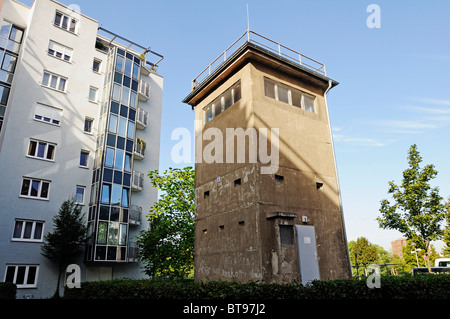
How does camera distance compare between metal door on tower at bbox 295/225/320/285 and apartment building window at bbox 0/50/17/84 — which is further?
apartment building window at bbox 0/50/17/84

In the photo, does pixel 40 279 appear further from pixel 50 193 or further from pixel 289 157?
pixel 289 157

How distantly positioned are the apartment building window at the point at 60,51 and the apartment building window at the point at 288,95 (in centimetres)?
2163

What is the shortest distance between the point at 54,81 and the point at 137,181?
37.5 feet

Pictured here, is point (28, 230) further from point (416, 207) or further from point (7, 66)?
point (416, 207)

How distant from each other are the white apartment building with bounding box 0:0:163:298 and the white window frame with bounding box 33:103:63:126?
75mm

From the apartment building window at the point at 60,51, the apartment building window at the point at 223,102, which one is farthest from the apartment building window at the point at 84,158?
→ the apartment building window at the point at 223,102

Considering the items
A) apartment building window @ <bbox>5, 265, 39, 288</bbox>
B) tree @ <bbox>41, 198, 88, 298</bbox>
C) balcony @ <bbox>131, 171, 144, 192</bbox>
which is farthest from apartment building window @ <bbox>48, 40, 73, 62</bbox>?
apartment building window @ <bbox>5, 265, 39, 288</bbox>

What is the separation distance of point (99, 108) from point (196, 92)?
1469 cm

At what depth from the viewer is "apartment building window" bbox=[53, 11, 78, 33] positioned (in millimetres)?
28219

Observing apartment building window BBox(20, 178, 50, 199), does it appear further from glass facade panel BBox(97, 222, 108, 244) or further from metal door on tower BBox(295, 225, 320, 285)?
metal door on tower BBox(295, 225, 320, 285)

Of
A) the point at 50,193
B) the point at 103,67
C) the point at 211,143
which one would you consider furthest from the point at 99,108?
the point at 211,143

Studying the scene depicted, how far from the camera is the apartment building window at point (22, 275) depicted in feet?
67.8

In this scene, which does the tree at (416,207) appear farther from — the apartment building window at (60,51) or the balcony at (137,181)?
the apartment building window at (60,51)
